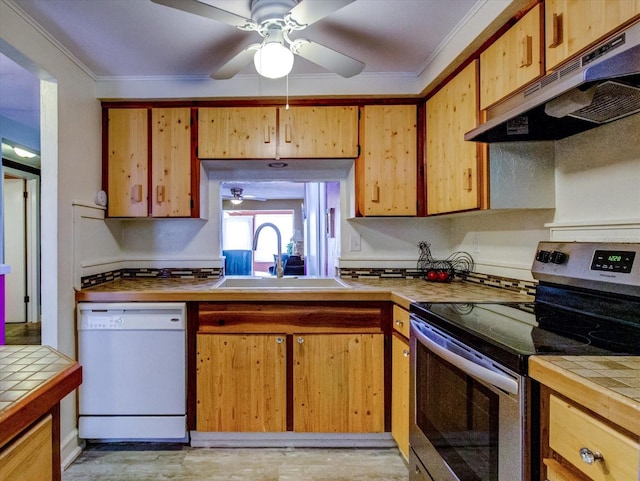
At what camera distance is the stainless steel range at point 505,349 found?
949 mm

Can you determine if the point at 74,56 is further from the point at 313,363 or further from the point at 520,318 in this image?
the point at 520,318

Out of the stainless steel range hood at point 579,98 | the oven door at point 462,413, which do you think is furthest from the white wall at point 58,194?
the stainless steel range hood at point 579,98

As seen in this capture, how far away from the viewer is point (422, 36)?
1936 millimetres

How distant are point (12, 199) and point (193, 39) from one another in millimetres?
4449

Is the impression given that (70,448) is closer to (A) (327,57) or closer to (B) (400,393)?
(B) (400,393)

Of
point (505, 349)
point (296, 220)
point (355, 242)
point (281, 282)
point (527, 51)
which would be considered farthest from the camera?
point (296, 220)

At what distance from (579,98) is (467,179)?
2.37 feet

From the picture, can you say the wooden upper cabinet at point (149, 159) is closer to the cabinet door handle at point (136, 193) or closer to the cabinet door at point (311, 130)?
the cabinet door handle at point (136, 193)

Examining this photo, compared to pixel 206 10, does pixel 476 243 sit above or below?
below

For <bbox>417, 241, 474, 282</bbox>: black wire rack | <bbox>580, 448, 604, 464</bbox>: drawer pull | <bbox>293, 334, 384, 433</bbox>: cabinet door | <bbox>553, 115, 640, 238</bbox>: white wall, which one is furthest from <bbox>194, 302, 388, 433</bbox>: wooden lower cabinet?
<bbox>580, 448, 604, 464</bbox>: drawer pull

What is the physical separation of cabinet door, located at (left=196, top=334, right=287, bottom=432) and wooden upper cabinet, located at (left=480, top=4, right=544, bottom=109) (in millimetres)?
1636

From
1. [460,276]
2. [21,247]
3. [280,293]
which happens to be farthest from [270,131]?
[21,247]

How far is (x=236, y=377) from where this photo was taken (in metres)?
2.04

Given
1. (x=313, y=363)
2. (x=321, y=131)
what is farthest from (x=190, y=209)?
(x=313, y=363)
